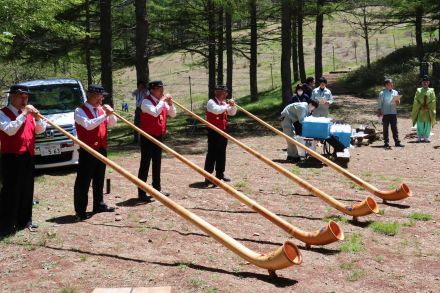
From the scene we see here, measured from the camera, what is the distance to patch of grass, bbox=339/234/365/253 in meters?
6.49

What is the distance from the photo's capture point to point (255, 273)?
5.69 m

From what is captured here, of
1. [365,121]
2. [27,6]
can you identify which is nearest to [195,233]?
[27,6]

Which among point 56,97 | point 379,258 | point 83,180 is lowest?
point 379,258

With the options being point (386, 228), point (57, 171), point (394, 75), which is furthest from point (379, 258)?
point (394, 75)

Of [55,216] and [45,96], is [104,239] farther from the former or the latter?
[45,96]

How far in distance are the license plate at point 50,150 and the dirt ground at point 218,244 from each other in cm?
54

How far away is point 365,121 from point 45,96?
40.8ft

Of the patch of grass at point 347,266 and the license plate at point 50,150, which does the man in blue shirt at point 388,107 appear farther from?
the patch of grass at point 347,266

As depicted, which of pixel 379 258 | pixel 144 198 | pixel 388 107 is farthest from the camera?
pixel 388 107

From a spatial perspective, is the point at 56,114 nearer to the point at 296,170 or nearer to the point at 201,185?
the point at 201,185

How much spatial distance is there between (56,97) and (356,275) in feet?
31.8

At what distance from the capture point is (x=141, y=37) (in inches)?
680

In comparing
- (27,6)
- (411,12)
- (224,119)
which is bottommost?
(224,119)

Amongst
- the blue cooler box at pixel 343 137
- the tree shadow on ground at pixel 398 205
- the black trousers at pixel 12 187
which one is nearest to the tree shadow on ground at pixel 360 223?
the tree shadow on ground at pixel 398 205
